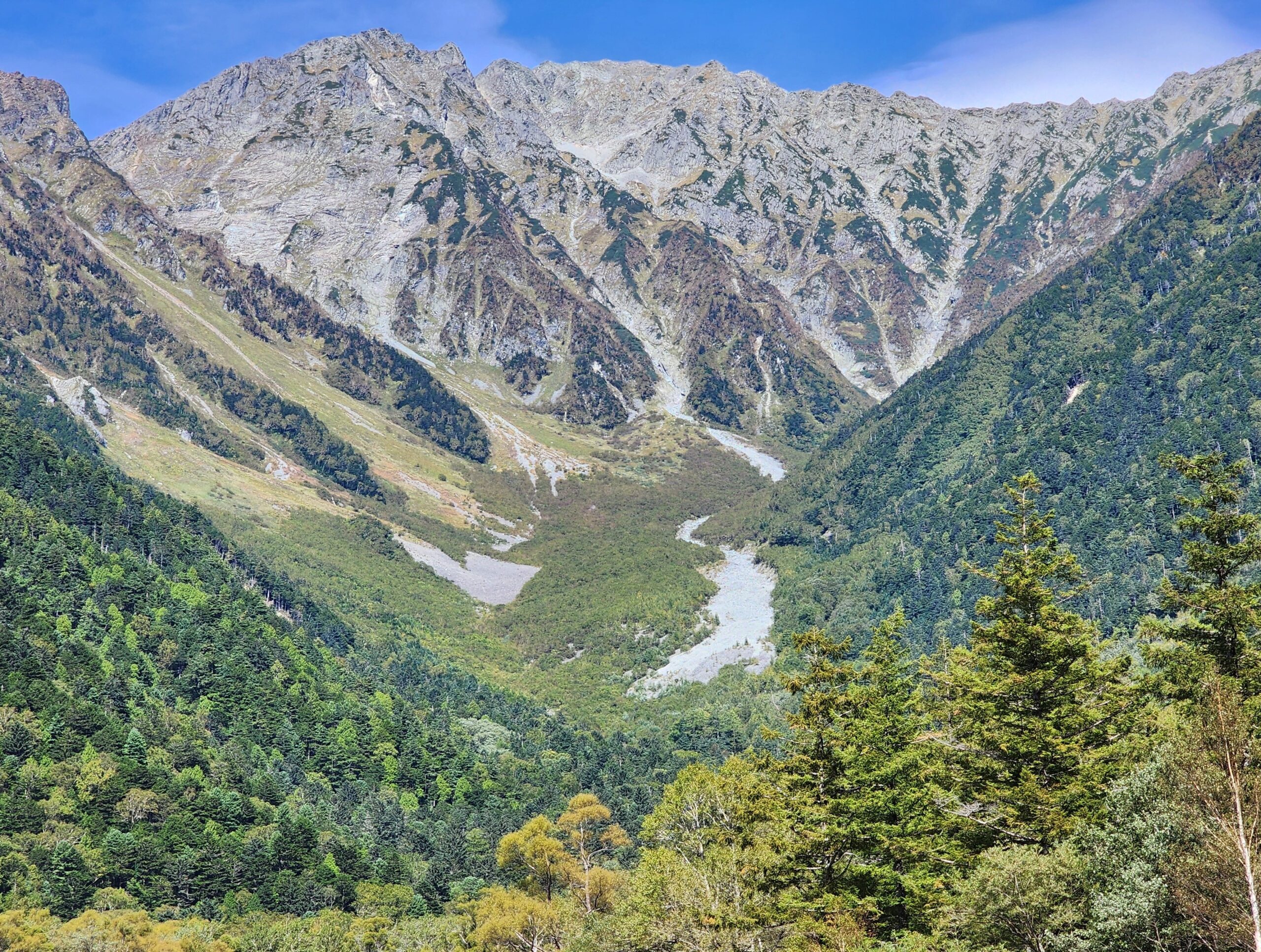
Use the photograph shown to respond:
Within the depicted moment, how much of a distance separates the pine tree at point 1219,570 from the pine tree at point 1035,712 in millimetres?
3961

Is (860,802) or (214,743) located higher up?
(214,743)

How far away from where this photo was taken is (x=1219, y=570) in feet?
144

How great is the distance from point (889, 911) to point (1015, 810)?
843 centimetres

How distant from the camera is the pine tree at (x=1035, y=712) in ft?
134

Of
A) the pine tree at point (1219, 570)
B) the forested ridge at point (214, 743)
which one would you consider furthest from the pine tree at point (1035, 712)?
the forested ridge at point (214, 743)

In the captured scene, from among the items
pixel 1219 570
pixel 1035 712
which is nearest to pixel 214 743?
pixel 1035 712

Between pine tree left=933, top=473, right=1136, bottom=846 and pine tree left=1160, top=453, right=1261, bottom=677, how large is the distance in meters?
3.96

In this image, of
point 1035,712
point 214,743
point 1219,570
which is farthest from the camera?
point 214,743

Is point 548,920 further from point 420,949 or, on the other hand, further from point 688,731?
point 688,731

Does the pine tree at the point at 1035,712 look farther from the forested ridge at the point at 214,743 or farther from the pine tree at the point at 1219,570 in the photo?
the forested ridge at the point at 214,743

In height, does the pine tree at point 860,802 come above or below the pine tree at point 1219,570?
below

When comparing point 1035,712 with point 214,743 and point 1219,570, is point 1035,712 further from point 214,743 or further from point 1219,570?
point 214,743

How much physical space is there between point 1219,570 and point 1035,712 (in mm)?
10558

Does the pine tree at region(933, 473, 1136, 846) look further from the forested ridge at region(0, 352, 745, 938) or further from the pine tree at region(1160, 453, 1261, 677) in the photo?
the forested ridge at region(0, 352, 745, 938)
